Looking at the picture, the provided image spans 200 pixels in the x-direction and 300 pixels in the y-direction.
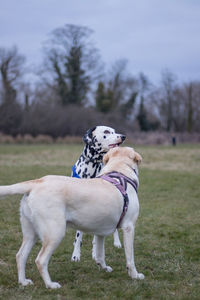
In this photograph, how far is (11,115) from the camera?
41094 mm

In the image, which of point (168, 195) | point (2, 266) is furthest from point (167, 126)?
point (2, 266)

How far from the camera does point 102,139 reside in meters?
6.03

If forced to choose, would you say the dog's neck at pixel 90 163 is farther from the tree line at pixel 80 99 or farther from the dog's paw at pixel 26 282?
the tree line at pixel 80 99

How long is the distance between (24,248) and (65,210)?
0.73m

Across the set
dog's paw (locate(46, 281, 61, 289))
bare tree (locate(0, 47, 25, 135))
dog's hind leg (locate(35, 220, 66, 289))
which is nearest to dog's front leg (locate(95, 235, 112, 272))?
dog's paw (locate(46, 281, 61, 289))

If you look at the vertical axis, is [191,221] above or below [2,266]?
below

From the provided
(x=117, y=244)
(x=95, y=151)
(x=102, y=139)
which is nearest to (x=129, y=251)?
(x=117, y=244)

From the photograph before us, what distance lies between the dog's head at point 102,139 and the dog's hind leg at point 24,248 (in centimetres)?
214

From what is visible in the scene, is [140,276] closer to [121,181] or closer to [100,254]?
[100,254]

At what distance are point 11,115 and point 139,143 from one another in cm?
1434

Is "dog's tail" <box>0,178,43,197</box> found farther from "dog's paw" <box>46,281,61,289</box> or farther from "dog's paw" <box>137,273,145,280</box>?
"dog's paw" <box>137,273,145,280</box>

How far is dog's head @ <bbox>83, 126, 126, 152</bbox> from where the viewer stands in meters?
6.01

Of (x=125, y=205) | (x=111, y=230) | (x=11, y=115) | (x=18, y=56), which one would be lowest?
(x=11, y=115)

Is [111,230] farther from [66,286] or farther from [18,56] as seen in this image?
[18,56]
